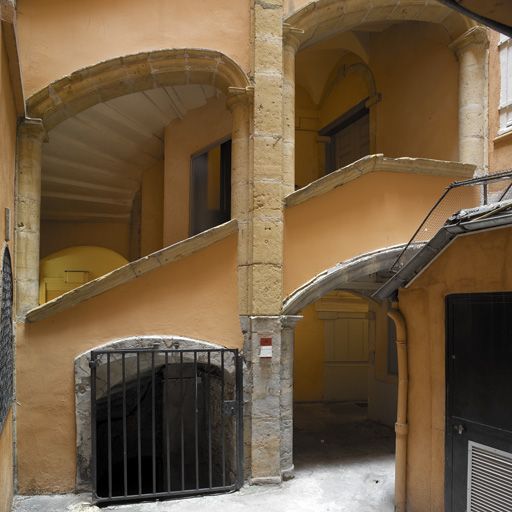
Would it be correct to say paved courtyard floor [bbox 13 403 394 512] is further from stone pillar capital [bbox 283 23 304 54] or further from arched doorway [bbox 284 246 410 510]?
stone pillar capital [bbox 283 23 304 54]

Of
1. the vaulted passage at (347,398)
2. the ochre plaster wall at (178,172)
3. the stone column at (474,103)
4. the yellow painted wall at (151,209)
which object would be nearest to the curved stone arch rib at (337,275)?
the stone column at (474,103)

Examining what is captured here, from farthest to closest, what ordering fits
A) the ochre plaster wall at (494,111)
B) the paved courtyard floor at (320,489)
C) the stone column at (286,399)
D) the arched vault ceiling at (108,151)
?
1. the arched vault ceiling at (108,151)
2. the ochre plaster wall at (494,111)
3. the stone column at (286,399)
4. the paved courtyard floor at (320,489)

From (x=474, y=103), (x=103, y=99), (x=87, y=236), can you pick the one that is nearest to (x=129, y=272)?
(x=103, y=99)

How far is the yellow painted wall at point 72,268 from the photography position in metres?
10.0

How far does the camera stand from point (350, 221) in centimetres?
599

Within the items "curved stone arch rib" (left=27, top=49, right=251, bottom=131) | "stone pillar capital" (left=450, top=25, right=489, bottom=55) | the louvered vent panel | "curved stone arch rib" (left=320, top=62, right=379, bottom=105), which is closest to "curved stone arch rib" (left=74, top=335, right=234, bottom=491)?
"curved stone arch rib" (left=27, top=49, right=251, bottom=131)

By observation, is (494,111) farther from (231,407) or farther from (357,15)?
(231,407)

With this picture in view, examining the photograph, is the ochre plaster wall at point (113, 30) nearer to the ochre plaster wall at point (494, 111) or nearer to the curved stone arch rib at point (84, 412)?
the curved stone arch rib at point (84, 412)

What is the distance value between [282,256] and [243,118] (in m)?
1.64

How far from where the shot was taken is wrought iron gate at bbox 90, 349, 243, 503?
17.1 feet

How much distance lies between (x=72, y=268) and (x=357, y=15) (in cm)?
713

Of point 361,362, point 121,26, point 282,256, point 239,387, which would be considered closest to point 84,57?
point 121,26

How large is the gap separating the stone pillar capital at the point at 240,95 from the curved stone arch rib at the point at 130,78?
2cm

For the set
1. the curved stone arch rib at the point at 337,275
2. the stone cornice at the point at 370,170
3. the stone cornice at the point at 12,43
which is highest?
the stone cornice at the point at 12,43
